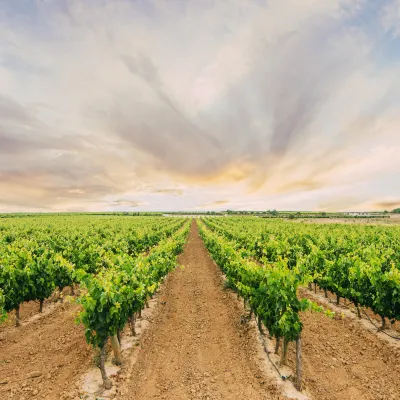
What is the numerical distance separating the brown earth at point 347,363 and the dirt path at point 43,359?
21.3 ft

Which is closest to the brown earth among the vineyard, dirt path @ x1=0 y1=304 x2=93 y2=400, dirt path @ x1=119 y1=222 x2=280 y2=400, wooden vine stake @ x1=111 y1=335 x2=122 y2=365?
the vineyard

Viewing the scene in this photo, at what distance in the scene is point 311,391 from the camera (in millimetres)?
6414

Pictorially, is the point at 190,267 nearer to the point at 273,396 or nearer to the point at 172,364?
the point at 172,364

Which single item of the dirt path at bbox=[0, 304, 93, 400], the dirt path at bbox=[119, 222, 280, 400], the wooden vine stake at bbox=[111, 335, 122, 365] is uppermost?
the wooden vine stake at bbox=[111, 335, 122, 365]

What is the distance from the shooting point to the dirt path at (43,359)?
21.6 ft

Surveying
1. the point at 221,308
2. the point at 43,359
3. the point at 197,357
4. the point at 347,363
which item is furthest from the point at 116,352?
the point at 347,363

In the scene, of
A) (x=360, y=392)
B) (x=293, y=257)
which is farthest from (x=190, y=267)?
(x=360, y=392)

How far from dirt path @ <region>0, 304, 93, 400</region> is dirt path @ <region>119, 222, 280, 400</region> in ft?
5.96

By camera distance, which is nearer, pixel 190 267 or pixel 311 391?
pixel 311 391

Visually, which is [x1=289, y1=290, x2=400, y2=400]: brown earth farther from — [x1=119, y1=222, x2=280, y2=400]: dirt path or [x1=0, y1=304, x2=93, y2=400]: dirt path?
[x1=0, y1=304, x2=93, y2=400]: dirt path

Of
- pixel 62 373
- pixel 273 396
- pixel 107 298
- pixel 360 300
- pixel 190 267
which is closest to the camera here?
pixel 273 396

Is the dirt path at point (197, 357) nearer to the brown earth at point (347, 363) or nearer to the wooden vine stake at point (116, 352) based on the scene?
the wooden vine stake at point (116, 352)

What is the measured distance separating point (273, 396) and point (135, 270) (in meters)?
5.59

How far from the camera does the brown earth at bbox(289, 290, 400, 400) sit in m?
6.47
